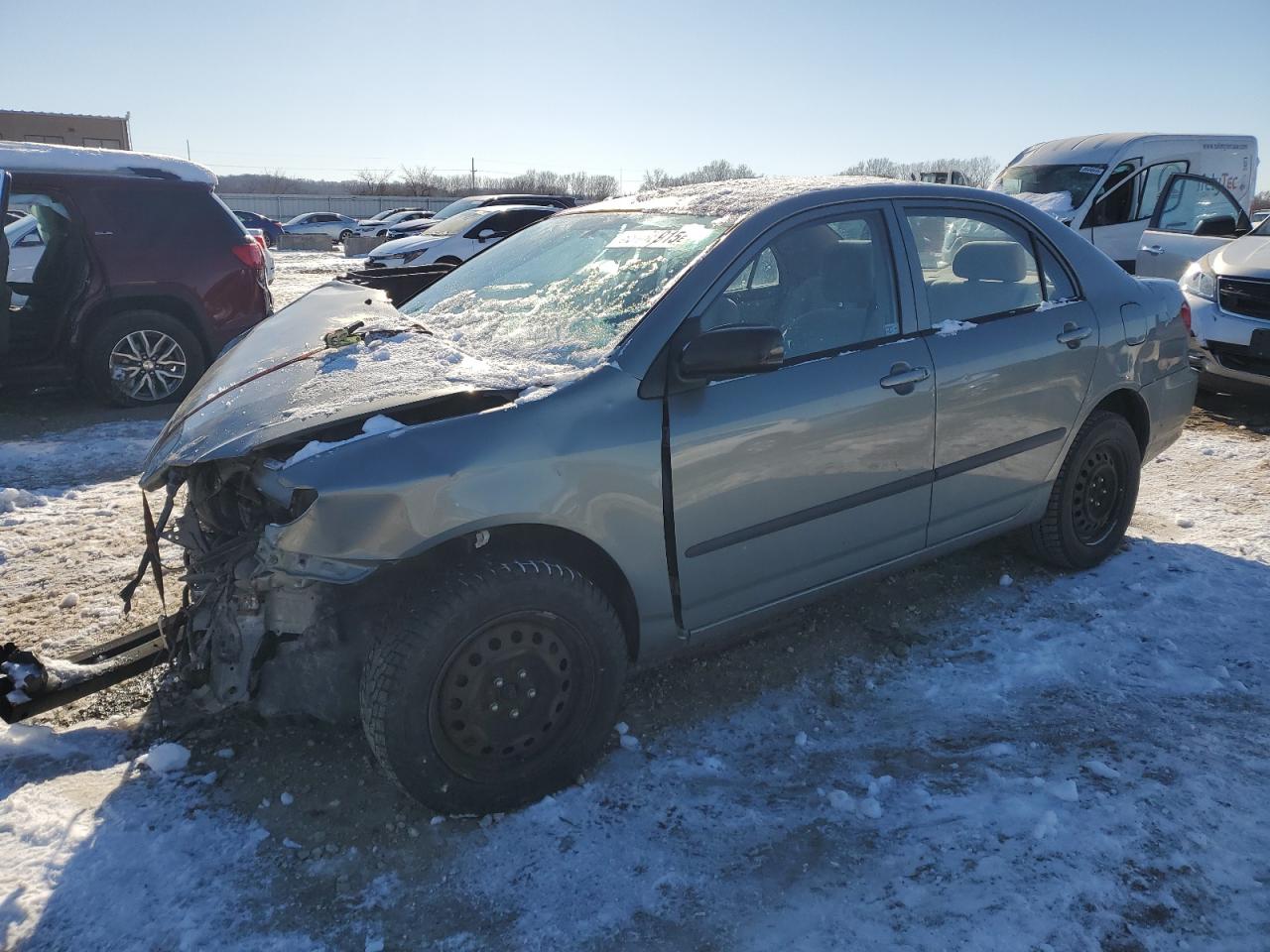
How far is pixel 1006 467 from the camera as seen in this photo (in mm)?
3668

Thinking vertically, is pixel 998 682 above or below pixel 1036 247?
below

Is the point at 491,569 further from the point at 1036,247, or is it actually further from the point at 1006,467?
the point at 1036,247

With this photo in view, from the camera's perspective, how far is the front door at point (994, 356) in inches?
135

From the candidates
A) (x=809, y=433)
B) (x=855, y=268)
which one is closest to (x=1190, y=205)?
(x=855, y=268)

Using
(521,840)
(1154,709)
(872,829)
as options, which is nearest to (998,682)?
(1154,709)

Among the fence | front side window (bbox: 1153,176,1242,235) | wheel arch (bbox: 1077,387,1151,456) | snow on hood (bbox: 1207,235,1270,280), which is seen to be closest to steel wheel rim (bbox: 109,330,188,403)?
A: wheel arch (bbox: 1077,387,1151,456)

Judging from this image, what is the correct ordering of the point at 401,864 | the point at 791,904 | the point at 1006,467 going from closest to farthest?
the point at 791,904, the point at 401,864, the point at 1006,467

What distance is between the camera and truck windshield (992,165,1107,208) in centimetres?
1126

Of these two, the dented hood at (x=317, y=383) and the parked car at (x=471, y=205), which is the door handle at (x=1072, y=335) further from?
the parked car at (x=471, y=205)

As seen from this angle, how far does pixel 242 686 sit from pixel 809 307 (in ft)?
7.36

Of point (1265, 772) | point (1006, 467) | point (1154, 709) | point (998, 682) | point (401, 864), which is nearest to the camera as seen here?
point (401, 864)

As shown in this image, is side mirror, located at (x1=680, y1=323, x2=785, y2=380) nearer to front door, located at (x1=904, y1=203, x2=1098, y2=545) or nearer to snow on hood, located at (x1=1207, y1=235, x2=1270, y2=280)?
front door, located at (x1=904, y1=203, x2=1098, y2=545)

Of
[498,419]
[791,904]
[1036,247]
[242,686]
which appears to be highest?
[1036,247]

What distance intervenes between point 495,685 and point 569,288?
4.85 feet
